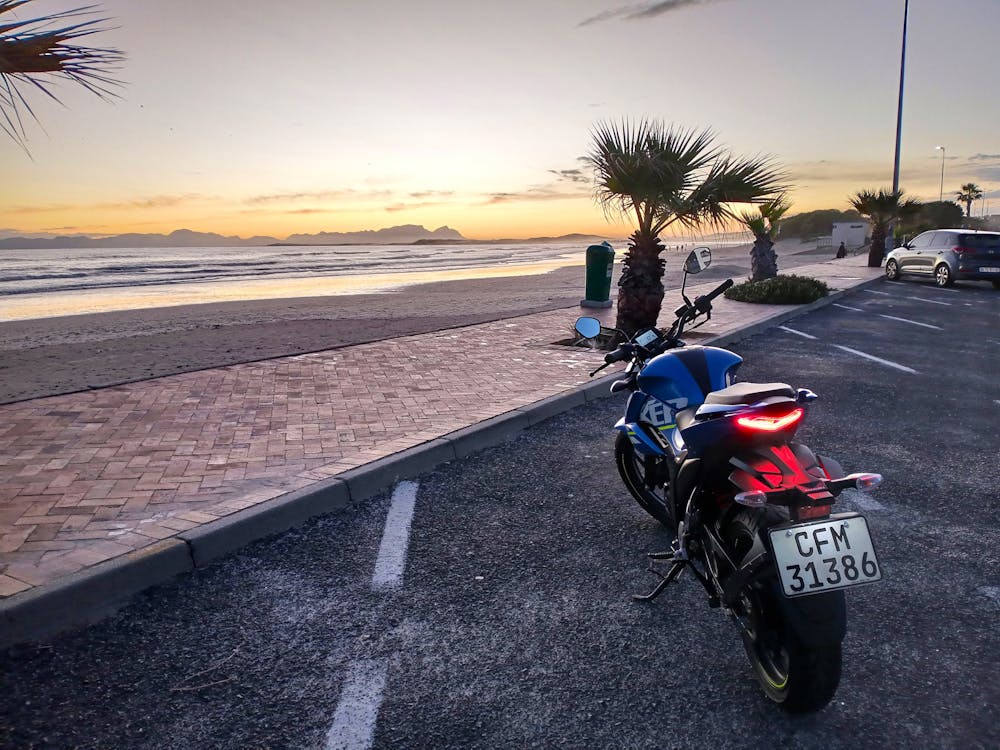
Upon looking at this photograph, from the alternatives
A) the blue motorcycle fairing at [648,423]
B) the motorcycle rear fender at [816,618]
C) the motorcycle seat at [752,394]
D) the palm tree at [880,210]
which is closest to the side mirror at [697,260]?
the blue motorcycle fairing at [648,423]

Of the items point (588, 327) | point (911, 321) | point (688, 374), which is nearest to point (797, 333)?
point (911, 321)

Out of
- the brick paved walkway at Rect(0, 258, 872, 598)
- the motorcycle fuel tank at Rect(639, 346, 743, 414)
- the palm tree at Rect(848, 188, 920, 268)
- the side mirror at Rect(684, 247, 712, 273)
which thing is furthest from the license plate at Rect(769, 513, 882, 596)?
the palm tree at Rect(848, 188, 920, 268)

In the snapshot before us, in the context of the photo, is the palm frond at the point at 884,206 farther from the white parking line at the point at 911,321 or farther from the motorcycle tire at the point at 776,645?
the motorcycle tire at the point at 776,645

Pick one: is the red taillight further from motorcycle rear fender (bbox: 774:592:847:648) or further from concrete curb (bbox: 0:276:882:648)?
concrete curb (bbox: 0:276:882:648)

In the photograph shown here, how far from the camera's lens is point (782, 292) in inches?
631

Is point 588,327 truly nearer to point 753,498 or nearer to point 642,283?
point 753,498

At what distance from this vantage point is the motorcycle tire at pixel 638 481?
4000 mm

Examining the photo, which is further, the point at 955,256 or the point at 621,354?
the point at 955,256

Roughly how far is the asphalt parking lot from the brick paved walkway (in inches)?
21.6

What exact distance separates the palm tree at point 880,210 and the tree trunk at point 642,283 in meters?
23.6

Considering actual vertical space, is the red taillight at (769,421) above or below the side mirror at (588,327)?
below

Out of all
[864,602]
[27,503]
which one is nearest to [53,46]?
[27,503]

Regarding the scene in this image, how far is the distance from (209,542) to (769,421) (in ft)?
9.56

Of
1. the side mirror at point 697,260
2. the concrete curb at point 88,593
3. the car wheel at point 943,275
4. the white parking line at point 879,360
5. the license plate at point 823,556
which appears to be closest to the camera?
the license plate at point 823,556
